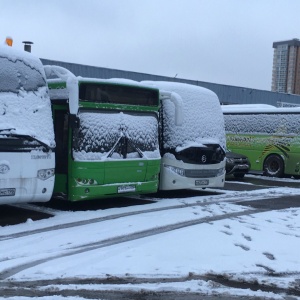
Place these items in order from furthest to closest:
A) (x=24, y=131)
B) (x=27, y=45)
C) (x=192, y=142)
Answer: (x=27, y=45)
(x=192, y=142)
(x=24, y=131)

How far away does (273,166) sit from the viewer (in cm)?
2247

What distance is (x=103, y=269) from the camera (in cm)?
607

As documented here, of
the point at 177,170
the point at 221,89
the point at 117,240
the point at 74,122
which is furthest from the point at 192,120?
the point at 221,89

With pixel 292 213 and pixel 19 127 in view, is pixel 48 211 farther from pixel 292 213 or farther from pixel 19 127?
pixel 292 213

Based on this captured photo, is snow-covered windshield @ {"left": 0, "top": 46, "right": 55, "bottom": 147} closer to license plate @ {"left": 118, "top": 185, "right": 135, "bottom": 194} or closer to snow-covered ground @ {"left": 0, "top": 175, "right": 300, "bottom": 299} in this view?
snow-covered ground @ {"left": 0, "top": 175, "right": 300, "bottom": 299}

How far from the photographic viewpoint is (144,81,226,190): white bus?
12.6 metres

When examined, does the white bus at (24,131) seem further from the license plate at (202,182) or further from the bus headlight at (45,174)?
the license plate at (202,182)

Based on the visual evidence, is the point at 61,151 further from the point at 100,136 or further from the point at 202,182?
the point at 202,182

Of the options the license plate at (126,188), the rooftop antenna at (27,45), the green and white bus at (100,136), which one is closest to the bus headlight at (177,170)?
the green and white bus at (100,136)

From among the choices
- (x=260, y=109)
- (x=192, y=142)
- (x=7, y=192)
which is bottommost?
(x=7, y=192)

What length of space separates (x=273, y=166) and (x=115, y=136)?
13290mm

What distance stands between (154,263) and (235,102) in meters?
38.7

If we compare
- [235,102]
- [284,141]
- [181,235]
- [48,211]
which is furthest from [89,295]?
[235,102]

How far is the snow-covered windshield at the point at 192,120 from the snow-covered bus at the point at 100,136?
43.9 inches
